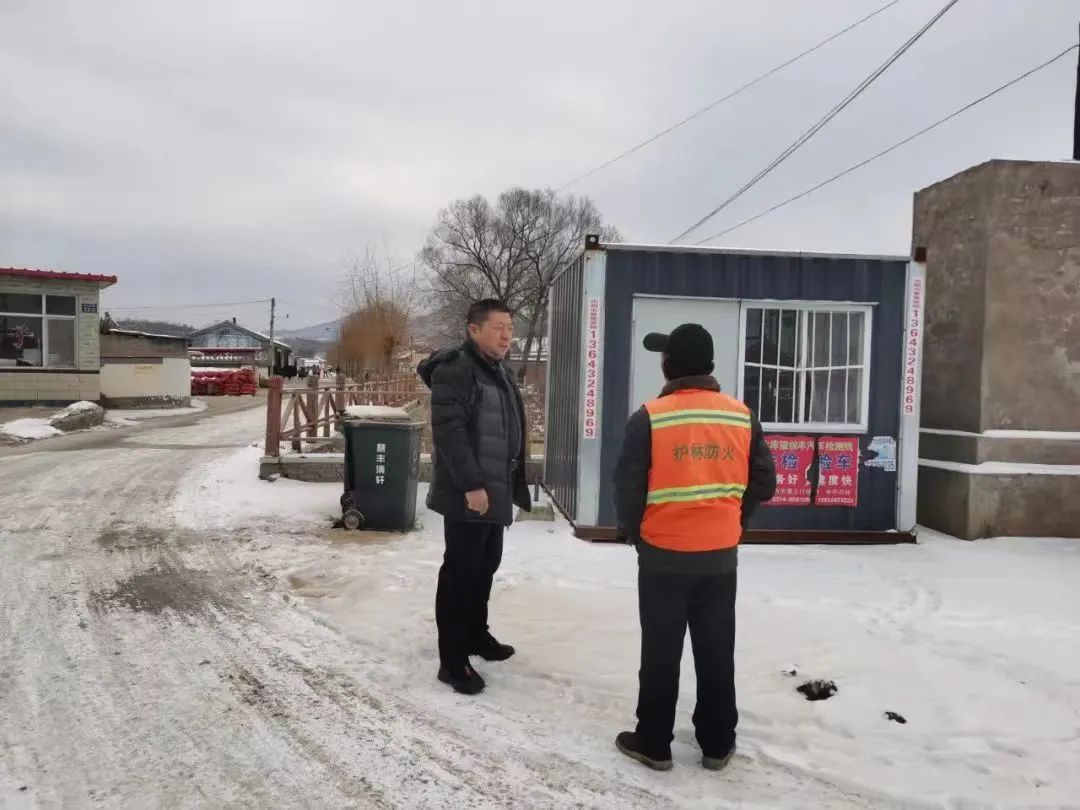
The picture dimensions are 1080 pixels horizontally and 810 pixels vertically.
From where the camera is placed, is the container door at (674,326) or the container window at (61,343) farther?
the container window at (61,343)

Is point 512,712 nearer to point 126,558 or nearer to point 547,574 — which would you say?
point 547,574

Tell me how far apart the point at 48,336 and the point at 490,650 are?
65.0 feet

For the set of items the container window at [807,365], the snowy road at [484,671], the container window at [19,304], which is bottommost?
the snowy road at [484,671]

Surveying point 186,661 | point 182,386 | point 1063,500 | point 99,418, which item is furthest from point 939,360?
point 182,386

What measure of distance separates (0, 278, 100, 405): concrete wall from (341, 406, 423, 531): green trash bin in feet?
52.9

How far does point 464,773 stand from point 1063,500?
22.4ft

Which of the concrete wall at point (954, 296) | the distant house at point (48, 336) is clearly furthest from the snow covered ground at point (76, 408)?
the concrete wall at point (954, 296)

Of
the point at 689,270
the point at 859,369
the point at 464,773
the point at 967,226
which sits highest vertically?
the point at 967,226

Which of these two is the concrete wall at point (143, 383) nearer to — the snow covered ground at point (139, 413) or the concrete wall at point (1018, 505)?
the snow covered ground at point (139, 413)

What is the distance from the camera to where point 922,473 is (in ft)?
25.9

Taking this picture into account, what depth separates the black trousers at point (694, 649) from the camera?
2.89 m

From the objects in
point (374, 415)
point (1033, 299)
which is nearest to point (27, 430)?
point (374, 415)

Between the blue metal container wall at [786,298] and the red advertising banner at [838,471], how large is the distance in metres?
0.07

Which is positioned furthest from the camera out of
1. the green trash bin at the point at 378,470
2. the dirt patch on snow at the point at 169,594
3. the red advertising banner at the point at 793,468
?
the red advertising banner at the point at 793,468
